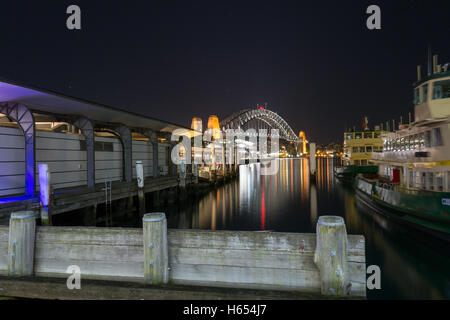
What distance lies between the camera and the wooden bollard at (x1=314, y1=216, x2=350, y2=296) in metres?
5.16

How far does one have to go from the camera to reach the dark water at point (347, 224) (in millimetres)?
10391

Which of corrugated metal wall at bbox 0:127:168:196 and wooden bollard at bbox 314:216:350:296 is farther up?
corrugated metal wall at bbox 0:127:168:196

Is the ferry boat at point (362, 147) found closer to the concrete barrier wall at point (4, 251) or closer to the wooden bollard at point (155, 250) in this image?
the wooden bollard at point (155, 250)

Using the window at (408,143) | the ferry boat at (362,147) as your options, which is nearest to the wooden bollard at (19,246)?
the window at (408,143)

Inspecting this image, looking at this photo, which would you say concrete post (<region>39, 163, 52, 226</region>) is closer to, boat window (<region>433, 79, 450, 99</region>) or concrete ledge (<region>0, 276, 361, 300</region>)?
concrete ledge (<region>0, 276, 361, 300</region>)

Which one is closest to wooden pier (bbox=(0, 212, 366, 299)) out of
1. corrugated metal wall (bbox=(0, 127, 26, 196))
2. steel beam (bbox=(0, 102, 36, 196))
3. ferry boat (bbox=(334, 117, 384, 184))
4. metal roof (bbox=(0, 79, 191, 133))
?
metal roof (bbox=(0, 79, 191, 133))

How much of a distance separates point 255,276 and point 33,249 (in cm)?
494

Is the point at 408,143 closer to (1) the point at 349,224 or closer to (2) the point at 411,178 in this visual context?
(2) the point at 411,178

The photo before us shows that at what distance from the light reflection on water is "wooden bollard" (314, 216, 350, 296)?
209 inches

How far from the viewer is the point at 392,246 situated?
1418cm

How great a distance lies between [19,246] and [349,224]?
719 inches

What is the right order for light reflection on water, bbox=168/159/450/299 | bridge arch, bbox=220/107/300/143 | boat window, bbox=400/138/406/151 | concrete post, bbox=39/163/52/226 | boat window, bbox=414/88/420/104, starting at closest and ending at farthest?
light reflection on water, bbox=168/159/450/299 → concrete post, bbox=39/163/52/226 → boat window, bbox=414/88/420/104 → boat window, bbox=400/138/406/151 → bridge arch, bbox=220/107/300/143

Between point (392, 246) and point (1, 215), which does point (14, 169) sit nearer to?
point (1, 215)

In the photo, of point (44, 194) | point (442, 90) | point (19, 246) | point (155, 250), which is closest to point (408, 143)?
point (442, 90)
